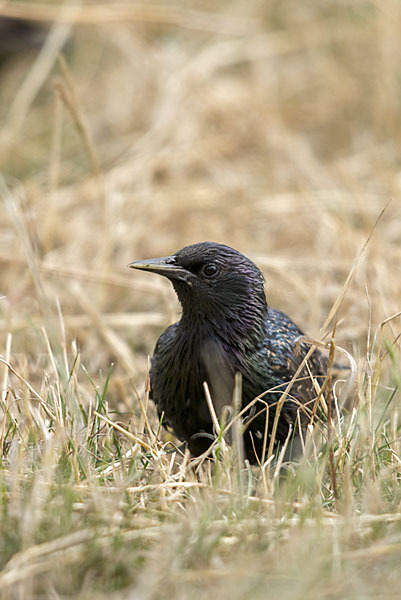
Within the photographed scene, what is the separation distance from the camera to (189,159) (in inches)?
247

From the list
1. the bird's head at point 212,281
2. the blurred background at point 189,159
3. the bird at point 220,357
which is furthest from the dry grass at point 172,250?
the bird's head at point 212,281

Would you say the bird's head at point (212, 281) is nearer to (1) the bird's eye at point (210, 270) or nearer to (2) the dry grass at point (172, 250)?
(1) the bird's eye at point (210, 270)

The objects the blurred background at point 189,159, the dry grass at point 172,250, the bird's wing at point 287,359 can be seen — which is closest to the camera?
the dry grass at point 172,250

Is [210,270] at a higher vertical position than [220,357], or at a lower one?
higher

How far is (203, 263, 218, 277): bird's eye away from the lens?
3.06 m

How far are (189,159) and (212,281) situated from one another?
3372 millimetres

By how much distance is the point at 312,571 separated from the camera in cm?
186

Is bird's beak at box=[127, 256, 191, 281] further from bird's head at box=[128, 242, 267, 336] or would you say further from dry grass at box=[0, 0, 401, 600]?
dry grass at box=[0, 0, 401, 600]

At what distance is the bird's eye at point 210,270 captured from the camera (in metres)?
3.06

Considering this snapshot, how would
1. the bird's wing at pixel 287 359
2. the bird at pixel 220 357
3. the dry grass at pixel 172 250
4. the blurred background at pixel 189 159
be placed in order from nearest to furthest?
the dry grass at pixel 172 250 → the bird at pixel 220 357 → the bird's wing at pixel 287 359 → the blurred background at pixel 189 159

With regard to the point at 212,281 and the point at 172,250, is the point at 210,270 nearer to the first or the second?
the point at 212,281

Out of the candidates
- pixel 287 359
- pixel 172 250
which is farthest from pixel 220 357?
pixel 172 250

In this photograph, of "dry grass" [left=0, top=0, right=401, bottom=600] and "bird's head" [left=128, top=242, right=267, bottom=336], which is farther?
"bird's head" [left=128, top=242, right=267, bottom=336]

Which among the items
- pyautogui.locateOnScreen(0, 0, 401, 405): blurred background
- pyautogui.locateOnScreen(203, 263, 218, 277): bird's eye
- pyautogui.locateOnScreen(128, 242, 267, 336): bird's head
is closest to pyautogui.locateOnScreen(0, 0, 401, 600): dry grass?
pyautogui.locateOnScreen(0, 0, 401, 405): blurred background
